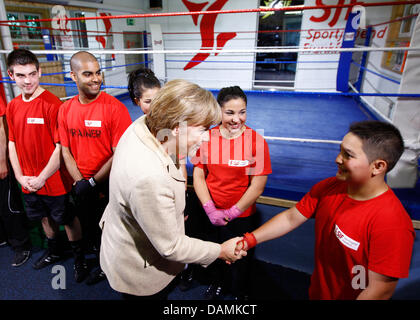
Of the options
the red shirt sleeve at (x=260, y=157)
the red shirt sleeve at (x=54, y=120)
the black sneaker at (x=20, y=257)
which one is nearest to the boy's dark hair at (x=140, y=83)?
the red shirt sleeve at (x=54, y=120)

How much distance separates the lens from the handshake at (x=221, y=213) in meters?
1.37

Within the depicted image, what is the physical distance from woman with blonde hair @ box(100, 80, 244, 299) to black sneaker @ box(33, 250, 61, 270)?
1199mm

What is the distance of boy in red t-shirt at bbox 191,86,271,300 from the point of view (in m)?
1.33

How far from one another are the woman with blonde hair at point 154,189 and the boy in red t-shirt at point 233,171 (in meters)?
0.51

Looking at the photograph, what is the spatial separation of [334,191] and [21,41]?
9.04 metres

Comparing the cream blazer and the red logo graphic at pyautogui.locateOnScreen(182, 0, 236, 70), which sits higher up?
the red logo graphic at pyautogui.locateOnScreen(182, 0, 236, 70)

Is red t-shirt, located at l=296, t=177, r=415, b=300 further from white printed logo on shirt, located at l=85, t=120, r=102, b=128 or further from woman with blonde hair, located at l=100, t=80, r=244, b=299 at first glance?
white printed logo on shirt, located at l=85, t=120, r=102, b=128

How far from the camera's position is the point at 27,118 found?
1521mm

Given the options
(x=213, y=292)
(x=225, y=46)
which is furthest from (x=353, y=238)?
(x=225, y=46)

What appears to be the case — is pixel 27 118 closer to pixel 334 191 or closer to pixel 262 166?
pixel 262 166

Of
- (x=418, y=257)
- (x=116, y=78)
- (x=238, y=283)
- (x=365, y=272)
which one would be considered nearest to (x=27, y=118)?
(x=238, y=283)

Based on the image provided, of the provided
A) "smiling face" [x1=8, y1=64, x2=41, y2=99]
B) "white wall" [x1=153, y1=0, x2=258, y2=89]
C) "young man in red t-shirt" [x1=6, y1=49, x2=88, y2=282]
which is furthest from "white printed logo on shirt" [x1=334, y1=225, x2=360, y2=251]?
"white wall" [x1=153, y1=0, x2=258, y2=89]

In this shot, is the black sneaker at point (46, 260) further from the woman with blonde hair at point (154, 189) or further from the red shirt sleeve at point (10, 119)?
the woman with blonde hair at point (154, 189)
